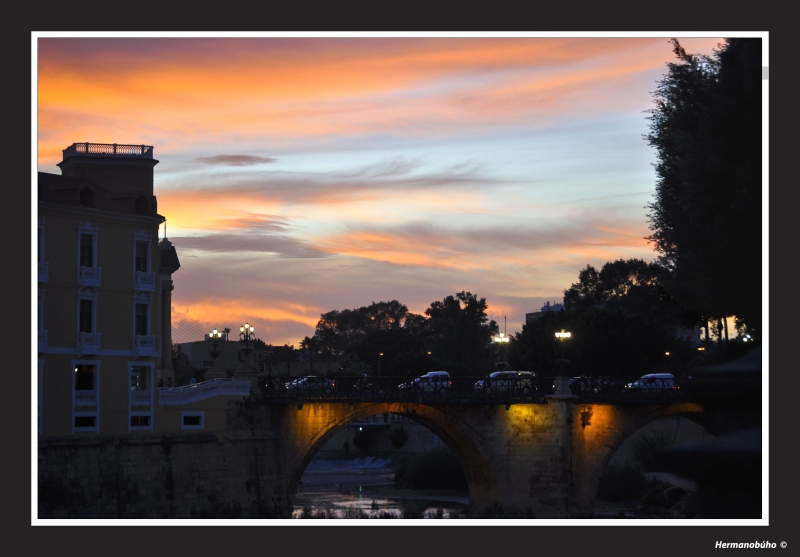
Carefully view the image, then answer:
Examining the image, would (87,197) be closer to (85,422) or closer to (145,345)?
(145,345)

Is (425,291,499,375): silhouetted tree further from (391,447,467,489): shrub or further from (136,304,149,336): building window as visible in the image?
(136,304,149,336): building window

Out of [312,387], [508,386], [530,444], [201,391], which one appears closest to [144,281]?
[201,391]

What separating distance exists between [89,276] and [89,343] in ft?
6.98

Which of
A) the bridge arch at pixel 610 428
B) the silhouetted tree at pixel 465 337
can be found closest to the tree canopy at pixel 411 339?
the silhouetted tree at pixel 465 337

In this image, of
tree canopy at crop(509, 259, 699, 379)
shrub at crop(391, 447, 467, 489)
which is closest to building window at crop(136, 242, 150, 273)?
shrub at crop(391, 447, 467, 489)

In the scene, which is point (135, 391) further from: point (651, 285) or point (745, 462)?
point (651, 285)

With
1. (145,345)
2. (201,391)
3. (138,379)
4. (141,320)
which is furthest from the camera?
(201,391)

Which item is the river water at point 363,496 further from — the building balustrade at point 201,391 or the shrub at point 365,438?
the building balustrade at point 201,391

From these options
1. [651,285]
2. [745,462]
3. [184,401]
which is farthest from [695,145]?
[651,285]

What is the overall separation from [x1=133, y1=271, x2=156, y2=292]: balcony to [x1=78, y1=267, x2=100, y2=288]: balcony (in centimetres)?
137

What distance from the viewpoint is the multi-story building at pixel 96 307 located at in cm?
3350

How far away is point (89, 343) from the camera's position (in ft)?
113

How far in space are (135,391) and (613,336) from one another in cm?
4013

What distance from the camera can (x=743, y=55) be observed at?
104 ft
